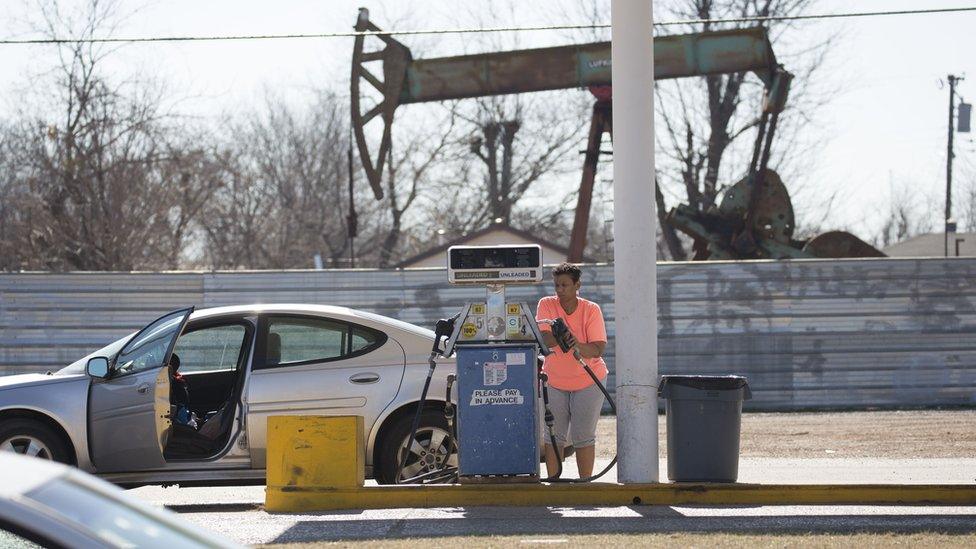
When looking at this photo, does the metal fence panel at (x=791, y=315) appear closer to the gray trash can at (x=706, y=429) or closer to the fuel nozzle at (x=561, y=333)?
the gray trash can at (x=706, y=429)

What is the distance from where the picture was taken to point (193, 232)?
153 feet

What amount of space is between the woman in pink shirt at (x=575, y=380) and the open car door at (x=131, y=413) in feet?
9.49

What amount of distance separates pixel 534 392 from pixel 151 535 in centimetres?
622

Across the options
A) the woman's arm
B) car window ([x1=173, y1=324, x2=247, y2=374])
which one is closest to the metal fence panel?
car window ([x1=173, y1=324, x2=247, y2=374])

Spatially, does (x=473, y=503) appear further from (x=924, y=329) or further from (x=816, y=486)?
(x=924, y=329)

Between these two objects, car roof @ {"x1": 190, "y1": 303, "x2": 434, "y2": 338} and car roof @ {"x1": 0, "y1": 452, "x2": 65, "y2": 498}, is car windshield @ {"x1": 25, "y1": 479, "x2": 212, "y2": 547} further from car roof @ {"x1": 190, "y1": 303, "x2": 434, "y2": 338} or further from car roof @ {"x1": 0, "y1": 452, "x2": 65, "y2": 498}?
car roof @ {"x1": 190, "y1": 303, "x2": 434, "y2": 338}

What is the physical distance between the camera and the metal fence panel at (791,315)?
64.5ft

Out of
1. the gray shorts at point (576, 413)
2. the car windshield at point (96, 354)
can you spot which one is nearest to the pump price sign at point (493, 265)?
the gray shorts at point (576, 413)

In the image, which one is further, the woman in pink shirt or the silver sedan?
the woman in pink shirt

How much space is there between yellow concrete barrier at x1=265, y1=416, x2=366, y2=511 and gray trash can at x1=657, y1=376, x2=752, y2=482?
92.2 inches

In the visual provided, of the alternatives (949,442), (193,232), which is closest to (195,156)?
(193,232)

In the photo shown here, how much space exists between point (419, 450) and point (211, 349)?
2323 millimetres

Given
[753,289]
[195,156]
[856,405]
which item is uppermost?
[195,156]

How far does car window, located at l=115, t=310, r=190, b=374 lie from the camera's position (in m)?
9.70
